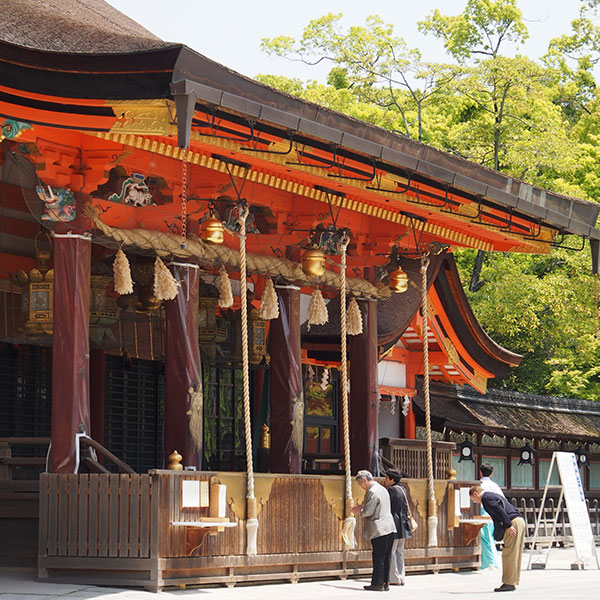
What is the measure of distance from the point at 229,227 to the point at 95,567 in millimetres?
4368

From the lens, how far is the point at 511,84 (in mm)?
31438

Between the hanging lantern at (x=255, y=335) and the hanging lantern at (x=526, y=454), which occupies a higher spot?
the hanging lantern at (x=255, y=335)

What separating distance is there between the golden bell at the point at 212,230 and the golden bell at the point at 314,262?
2055 mm

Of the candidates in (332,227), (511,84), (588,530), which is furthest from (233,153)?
(511,84)

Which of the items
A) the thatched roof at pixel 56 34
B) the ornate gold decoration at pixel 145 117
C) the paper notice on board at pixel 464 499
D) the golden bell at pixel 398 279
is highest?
the thatched roof at pixel 56 34

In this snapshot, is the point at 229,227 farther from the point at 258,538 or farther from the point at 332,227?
the point at 258,538

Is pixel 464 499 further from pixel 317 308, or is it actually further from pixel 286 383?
pixel 317 308

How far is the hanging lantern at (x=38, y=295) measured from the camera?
531 inches

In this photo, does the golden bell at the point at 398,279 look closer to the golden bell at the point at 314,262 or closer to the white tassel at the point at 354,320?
the white tassel at the point at 354,320

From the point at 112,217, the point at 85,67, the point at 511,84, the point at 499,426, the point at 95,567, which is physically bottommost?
the point at 95,567

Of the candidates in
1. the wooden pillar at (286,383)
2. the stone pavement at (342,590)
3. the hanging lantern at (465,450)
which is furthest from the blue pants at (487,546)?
the hanging lantern at (465,450)

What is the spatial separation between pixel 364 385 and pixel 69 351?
629 centimetres

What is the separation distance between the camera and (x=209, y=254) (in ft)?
45.8

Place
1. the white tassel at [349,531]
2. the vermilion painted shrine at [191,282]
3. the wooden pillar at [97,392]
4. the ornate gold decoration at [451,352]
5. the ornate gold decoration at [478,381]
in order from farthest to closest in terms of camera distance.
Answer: the ornate gold decoration at [478,381] → the ornate gold decoration at [451,352] → the wooden pillar at [97,392] → the white tassel at [349,531] → the vermilion painted shrine at [191,282]
